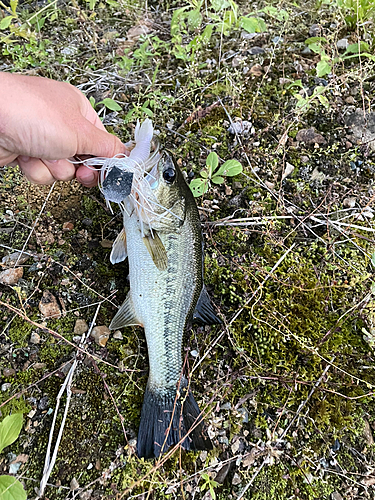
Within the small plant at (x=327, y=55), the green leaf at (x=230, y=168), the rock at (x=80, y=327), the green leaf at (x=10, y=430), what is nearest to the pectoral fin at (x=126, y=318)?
the rock at (x=80, y=327)

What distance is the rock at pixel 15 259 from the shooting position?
328 centimetres

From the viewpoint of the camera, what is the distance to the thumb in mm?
2555

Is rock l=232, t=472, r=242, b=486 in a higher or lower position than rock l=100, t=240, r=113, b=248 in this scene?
lower

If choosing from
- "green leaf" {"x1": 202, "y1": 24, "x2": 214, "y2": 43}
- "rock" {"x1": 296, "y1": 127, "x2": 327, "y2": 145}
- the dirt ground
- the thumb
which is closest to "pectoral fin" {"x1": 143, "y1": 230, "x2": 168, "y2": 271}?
the dirt ground

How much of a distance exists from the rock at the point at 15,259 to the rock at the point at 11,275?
0.07 m

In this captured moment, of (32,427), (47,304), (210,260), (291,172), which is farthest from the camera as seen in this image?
(291,172)

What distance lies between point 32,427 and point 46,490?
468mm

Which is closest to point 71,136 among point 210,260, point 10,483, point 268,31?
point 210,260

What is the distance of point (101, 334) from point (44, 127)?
180cm

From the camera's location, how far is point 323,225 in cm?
363

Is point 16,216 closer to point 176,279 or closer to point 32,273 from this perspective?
point 32,273

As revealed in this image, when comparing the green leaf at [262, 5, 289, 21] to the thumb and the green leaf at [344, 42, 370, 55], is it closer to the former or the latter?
the green leaf at [344, 42, 370, 55]

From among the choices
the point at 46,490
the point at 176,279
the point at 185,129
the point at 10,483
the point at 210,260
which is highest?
the point at 185,129

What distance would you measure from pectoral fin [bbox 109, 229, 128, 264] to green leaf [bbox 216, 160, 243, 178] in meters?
1.18
